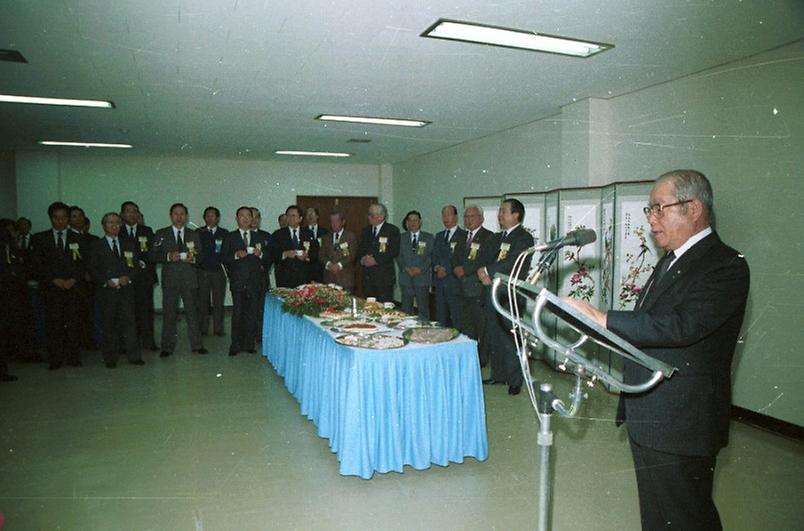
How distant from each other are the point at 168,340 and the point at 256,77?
11.1 ft

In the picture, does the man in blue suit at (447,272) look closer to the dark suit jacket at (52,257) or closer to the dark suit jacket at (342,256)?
the dark suit jacket at (342,256)

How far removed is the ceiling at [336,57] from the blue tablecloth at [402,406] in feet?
6.55

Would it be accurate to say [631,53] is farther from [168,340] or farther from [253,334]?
[168,340]

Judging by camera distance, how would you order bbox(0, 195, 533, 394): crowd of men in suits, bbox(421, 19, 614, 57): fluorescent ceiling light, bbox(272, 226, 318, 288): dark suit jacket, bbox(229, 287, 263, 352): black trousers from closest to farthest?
bbox(421, 19, 614, 57): fluorescent ceiling light < bbox(0, 195, 533, 394): crowd of men in suits < bbox(229, 287, 263, 352): black trousers < bbox(272, 226, 318, 288): dark suit jacket

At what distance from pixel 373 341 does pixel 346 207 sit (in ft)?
25.2

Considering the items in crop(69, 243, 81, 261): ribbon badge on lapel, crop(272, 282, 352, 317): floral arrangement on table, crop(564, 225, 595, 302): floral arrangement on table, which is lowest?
crop(272, 282, 352, 317): floral arrangement on table

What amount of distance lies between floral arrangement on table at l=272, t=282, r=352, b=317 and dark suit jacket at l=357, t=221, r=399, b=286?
1.75m

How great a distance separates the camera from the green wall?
349 centimetres

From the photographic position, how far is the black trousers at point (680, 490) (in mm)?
1665

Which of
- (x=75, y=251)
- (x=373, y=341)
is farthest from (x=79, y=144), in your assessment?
(x=373, y=341)

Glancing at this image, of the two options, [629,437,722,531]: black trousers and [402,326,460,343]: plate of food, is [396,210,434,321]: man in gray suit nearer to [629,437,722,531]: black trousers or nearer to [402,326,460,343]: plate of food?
[402,326,460,343]: plate of food

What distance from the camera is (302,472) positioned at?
3.10 metres

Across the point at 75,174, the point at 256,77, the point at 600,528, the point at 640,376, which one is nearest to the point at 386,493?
the point at 600,528

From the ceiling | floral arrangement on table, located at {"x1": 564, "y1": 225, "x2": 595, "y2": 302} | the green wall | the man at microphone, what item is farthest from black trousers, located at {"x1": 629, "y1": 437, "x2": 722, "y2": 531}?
floral arrangement on table, located at {"x1": 564, "y1": 225, "x2": 595, "y2": 302}
